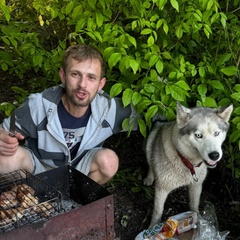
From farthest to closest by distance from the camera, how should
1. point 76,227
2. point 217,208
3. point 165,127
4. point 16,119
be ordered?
point 217,208 < point 165,127 < point 16,119 < point 76,227

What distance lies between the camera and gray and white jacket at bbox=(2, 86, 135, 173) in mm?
2951

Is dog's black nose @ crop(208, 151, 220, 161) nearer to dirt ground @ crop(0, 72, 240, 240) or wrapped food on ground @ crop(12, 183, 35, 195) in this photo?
dirt ground @ crop(0, 72, 240, 240)

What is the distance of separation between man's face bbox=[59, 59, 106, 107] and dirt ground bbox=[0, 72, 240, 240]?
107cm

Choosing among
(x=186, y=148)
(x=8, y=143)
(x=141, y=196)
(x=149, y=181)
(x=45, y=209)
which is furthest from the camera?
(x=149, y=181)

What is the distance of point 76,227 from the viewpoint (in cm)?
226

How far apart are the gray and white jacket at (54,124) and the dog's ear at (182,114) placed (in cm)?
41

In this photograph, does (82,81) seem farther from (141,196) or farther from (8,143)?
(141,196)

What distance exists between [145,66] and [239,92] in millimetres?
728

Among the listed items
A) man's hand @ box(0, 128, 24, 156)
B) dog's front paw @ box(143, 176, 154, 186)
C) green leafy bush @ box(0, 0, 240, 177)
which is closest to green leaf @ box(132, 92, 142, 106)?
green leafy bush @ box(0, 0, 240, 177)

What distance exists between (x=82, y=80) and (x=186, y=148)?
3.07ft

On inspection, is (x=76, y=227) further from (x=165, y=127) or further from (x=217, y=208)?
(x=217, y=208)

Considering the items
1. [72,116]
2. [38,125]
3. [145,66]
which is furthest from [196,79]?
[38,125]

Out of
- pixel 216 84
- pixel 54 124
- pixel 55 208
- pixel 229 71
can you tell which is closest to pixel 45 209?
pixel 55 208

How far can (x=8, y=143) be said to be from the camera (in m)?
2.65
